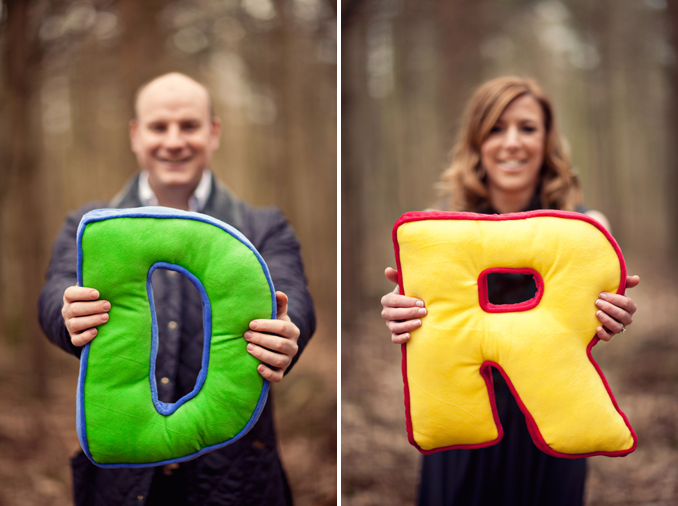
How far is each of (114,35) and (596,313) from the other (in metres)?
2.00

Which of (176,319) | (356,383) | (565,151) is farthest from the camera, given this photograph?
(356,383)

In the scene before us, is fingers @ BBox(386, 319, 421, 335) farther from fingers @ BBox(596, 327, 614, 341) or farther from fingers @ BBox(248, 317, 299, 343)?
fingers @ BBox(596, 327, 614, 341)

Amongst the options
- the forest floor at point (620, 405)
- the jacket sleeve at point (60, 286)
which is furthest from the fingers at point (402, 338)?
the forest floor at point (620, 405)

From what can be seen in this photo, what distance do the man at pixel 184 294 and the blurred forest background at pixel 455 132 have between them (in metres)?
0.92

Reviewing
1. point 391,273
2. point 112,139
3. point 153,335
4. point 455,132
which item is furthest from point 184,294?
point 455,132

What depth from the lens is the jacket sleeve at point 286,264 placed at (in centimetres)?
110

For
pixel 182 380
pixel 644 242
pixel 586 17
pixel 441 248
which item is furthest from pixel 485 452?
pixel 586 17

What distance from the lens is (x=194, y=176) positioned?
4.09ft

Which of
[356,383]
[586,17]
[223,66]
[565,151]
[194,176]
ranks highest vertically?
[586,17]

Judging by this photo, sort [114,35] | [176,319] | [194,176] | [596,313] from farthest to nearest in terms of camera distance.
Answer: [114,35] → [194,176] → [176,319] → [596,313]

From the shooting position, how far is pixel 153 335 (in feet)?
2.86

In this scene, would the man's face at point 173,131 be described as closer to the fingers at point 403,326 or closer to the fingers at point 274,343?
the fingers at point 274,343

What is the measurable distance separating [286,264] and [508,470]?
0.82 m

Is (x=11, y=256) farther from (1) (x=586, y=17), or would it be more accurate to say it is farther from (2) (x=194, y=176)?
(1) (x=586, y=17)
